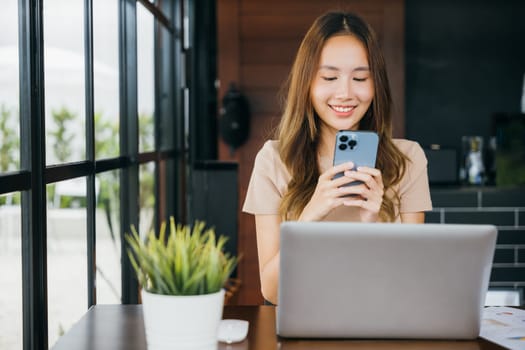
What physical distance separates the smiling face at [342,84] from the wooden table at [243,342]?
2.03ft

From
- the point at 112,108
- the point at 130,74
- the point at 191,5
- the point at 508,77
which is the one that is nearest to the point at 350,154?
the point at 112,108

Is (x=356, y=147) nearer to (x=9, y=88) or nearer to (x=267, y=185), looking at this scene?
(x=267, y=185)

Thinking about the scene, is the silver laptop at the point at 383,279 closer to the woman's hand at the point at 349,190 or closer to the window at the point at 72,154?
the woman's hand at the point at 349,190

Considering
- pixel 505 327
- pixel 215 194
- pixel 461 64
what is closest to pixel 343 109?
pixel 505 327

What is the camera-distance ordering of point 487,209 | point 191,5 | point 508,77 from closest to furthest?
point 487,209
point 191,5
point 508,77

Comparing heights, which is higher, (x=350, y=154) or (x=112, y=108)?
(x=112, y=108)

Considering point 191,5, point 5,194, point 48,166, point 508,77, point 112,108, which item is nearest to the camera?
point 5,194

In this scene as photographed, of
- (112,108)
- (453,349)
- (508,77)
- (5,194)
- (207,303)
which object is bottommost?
(453,349)

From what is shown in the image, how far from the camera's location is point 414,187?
6.63 feet

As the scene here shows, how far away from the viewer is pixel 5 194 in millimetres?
1580

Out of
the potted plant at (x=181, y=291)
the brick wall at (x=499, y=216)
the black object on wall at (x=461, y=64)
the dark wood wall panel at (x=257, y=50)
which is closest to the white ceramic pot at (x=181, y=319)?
the potted plant at (x=181, y=291)

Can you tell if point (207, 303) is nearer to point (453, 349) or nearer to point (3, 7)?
point (453, 349)

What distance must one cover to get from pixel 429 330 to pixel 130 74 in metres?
2.07

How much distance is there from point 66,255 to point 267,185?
671 mm
